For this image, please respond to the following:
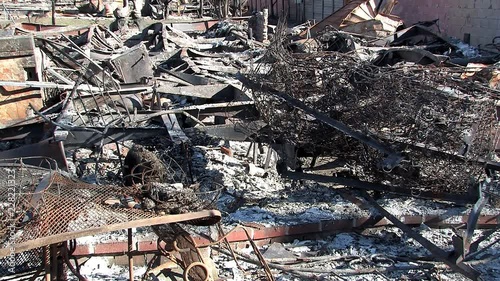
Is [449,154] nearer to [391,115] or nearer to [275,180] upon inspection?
[391,115]

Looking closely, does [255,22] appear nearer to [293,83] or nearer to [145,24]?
[145,24]

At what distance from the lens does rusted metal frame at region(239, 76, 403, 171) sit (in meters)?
4.18

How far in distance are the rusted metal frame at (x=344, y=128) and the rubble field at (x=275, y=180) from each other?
0.04ft

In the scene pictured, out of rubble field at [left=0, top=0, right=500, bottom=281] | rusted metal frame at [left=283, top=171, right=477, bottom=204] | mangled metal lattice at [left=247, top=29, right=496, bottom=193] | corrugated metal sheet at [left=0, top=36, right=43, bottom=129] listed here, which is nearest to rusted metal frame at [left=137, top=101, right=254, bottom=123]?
rubble field at [left=0, top=0, right=500, bottom=281]

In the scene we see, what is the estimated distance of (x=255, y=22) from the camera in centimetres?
1634

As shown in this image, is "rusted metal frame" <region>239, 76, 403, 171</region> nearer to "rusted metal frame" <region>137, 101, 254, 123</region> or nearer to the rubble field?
the rubble field

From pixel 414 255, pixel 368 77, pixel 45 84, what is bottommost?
pixel 414 255

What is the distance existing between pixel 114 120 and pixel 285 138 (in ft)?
8.68

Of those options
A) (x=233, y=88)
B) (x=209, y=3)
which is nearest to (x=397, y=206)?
(x=233, y=88)

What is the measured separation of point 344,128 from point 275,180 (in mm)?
2003

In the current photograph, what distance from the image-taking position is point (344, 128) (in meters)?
4.48

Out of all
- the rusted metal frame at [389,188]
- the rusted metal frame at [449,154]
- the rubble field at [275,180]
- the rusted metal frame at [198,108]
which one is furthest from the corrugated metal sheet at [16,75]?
the rusted metal frame at [449,154]

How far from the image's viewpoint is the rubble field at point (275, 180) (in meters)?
3.33

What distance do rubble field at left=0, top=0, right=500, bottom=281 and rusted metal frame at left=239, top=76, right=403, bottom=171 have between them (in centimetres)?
1
